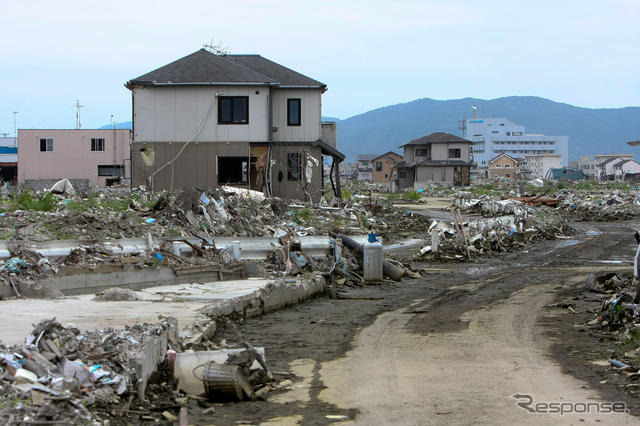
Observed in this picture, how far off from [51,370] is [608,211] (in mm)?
43337

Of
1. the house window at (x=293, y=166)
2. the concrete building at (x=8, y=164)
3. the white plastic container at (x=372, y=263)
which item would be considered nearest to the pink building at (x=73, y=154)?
the concrete building at (x=8, y=164)

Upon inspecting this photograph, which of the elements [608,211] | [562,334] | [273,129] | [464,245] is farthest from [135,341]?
[608,211]

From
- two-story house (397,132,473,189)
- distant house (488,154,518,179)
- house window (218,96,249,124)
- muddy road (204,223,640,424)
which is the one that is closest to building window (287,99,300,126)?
house window (218,96,249,124)

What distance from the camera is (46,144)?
2849 inches

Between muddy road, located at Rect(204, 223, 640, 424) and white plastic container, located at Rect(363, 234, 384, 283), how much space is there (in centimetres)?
46

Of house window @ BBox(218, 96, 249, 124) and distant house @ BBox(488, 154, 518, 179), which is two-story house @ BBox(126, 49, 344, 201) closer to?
house window @ BBox(218, 96, 249, 124)

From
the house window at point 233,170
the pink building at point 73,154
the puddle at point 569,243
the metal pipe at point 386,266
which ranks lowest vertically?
the puddle at point 569,243

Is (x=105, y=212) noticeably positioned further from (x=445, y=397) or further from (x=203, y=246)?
(x=445, y=397)

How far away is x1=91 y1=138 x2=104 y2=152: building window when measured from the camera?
73.6 metres

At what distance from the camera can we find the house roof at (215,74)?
1346 inches

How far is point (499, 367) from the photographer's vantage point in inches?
356

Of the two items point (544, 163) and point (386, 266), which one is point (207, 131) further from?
point (544, 163)

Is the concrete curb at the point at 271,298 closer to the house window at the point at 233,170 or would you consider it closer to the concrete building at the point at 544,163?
the house window at the point at 233,170

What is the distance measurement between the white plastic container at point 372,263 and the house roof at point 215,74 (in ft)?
59.2
